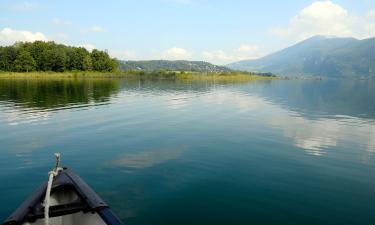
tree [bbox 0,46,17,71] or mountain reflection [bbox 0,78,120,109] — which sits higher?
tree [bbox 0,46,17,71]

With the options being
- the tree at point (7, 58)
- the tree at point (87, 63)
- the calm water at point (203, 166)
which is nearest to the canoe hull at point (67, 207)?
the calm water at point (203, 166)

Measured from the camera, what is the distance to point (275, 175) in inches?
739

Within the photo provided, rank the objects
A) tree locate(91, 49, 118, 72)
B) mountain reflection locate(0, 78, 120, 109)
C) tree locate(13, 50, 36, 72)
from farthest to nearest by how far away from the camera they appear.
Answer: tree locate(91, 49, 118, 72) < tree locate(13, 50, 36, 72) < mountain reflection locate(0, 78, 120, 109)

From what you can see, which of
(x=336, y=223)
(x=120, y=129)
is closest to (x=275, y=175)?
(x=336, y=223)

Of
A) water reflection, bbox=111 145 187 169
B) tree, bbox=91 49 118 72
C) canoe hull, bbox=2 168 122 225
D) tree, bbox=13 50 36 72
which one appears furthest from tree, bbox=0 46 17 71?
canoe hull, bbox=2 168 122 225

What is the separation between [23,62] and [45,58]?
36.5ft

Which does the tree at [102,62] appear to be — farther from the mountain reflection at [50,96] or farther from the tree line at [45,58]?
the mountain reflection at [50,96]

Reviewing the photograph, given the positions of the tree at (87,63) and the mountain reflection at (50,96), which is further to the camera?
the tree at (87,63)

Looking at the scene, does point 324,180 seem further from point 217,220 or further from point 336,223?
point 217,220

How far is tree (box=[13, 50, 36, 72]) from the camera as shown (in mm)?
160200

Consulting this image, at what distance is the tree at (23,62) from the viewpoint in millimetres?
160200

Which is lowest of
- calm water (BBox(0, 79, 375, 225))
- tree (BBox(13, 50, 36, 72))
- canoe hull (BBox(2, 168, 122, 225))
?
calm water (BBox(0, 79, 375, 225))

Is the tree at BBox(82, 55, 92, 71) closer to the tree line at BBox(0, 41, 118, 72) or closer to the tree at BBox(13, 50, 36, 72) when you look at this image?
the tree line at BBox(0, 41, 118, 72)

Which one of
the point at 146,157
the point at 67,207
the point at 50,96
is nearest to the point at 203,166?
the point at 146,157
